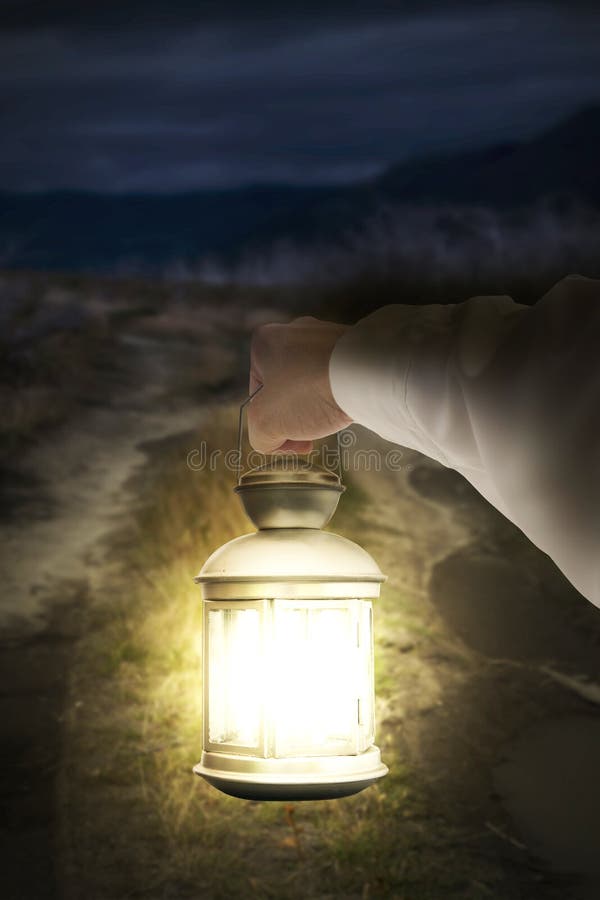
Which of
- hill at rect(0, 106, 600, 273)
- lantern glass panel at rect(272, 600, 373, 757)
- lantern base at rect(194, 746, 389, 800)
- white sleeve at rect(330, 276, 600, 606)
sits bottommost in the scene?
lantern base at rect(194, 746, 389, 800)

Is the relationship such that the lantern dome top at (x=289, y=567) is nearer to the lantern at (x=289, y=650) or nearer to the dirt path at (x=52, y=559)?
the lantern at (x=289, y=650)

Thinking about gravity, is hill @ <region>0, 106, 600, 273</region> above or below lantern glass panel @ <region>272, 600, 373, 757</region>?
above

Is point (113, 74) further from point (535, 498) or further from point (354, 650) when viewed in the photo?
point (535, 498)

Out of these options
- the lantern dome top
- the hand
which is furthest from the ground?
the hand

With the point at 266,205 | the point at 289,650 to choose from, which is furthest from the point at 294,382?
the point at 266,205

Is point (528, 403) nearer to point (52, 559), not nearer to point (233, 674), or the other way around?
point (233, 674)

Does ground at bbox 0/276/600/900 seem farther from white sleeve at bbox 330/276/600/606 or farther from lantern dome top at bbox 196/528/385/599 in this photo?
white sleeve at bbox 330/276/600/606
